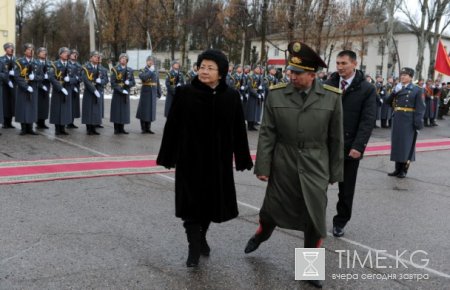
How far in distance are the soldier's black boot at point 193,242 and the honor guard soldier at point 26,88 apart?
7.94m

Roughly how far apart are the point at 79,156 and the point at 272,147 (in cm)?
566

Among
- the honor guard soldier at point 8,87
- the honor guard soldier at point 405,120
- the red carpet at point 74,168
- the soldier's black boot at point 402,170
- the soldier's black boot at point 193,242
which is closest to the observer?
the soldier's black boot at point 193,242

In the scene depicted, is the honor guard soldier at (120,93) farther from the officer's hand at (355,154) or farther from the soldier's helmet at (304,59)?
the soldier's helmet at (304,59)

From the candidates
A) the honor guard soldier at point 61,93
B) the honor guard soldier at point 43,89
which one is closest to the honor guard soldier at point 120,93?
the honor guard soldier at point 61,93

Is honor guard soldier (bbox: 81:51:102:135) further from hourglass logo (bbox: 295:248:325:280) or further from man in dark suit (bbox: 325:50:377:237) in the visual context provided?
hourglass logo (bbox: 295:248:325:280)

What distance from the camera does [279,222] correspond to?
4.14 meters

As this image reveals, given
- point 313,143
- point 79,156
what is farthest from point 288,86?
point 79,156

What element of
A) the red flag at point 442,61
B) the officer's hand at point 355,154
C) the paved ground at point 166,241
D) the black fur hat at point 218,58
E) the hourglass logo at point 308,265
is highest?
the red flag at point 442,61

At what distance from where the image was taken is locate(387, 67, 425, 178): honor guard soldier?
8.70 meters

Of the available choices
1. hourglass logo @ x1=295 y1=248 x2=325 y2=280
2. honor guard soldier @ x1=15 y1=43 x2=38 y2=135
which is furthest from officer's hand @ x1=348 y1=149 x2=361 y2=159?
honor guard soldier @ x1=15 y1=43 x2=38 y2=135

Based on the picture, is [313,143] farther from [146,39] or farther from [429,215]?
[146,39]

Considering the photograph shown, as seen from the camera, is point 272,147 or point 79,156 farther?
point 79,156

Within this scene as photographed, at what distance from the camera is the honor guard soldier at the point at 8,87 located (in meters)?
10.7

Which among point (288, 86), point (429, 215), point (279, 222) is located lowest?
point (429, 215)
